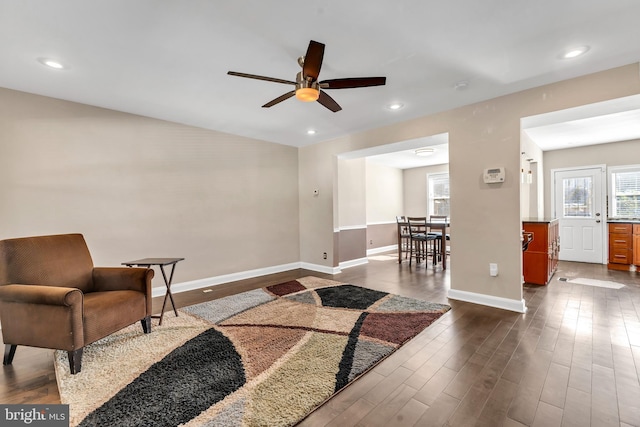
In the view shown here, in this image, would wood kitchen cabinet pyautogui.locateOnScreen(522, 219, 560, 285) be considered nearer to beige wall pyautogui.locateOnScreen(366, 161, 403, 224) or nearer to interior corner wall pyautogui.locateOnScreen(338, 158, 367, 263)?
interior corner wall pyautogui.locateOnScreen(338, 158, 367, 263)

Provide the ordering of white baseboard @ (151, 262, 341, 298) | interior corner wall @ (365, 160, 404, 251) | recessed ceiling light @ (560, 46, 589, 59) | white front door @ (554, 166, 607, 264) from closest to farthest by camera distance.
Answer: recessed ceiling light @ (560, 46, 589, 59)
white baseboard @ (151, 262, 341, 298)
white front door @ (554, 166, 607, 264)
interior corner wall @ (365, 160, 404, 251)

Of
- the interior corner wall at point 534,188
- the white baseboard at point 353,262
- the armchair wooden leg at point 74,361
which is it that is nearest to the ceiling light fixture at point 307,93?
the armchair wooden leg at point 74,361

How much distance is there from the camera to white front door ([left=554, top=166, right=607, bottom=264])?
566cm

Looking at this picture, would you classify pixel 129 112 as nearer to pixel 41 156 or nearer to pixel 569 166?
pixel 41 156

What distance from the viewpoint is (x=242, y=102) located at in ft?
11.2

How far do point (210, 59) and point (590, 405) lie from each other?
3.71 m

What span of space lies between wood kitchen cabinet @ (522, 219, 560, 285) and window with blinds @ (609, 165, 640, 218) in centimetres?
245

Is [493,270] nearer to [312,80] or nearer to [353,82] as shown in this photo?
[353,82]

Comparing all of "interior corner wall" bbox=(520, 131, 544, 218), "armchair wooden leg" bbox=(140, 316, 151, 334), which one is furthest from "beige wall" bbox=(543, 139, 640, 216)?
"armchair wooden leg" bbox=(140, 316, 151, 334)

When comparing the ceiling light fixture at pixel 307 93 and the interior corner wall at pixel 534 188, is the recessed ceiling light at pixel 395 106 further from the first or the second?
the interior corner wall at pixel 534 188

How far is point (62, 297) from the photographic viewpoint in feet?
6.56

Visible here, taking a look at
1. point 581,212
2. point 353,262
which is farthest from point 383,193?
point 581,212

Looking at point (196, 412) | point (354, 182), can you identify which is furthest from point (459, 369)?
point (354, 182)

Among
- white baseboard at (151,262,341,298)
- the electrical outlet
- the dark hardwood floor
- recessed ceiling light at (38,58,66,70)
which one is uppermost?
recessed ceiling light at (38,58,66,70)
